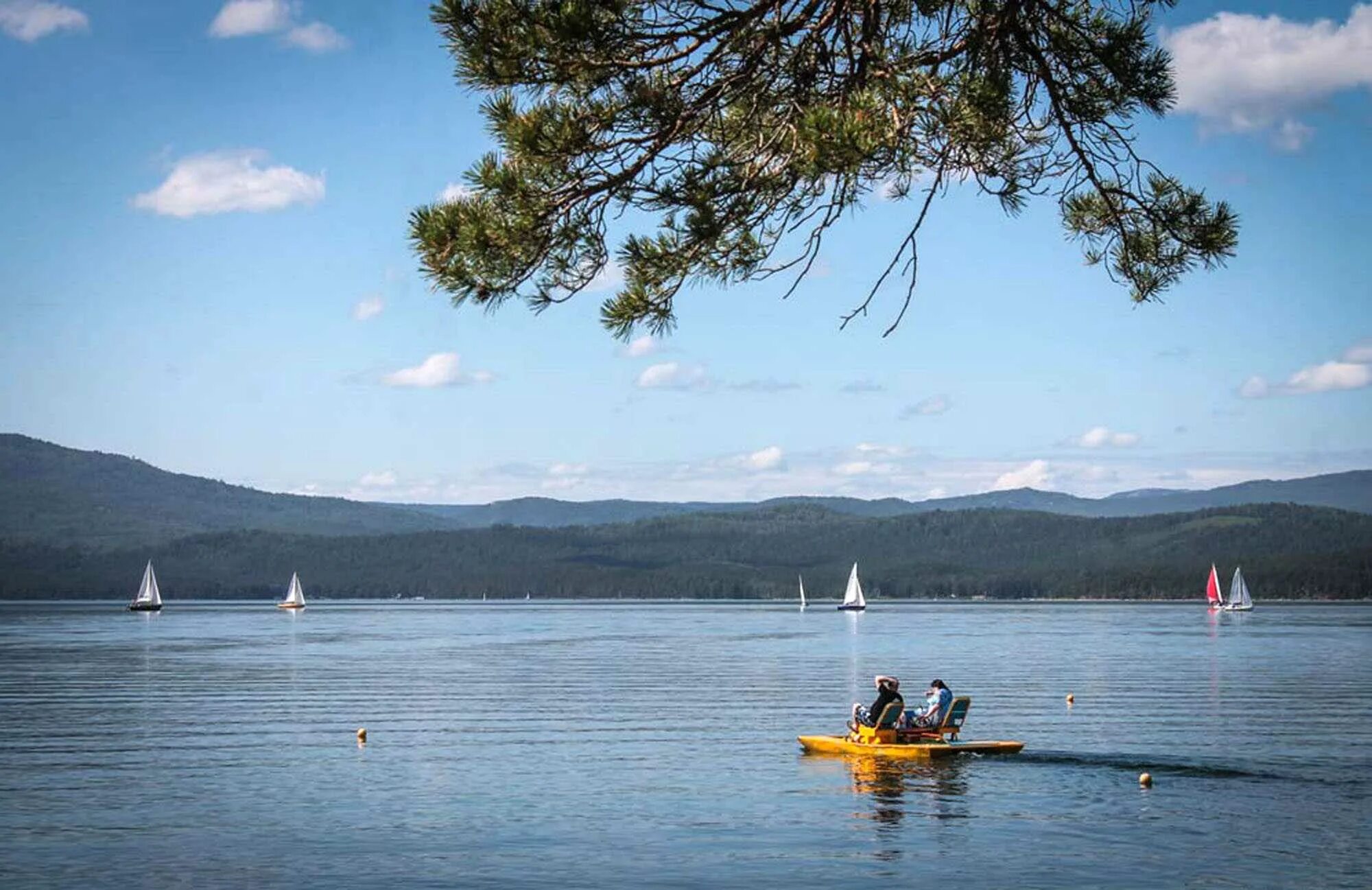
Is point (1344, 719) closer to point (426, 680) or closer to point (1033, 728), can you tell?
point (1033, 728)

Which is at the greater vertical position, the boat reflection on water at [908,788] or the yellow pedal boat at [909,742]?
the yellow pedal boat at [909,742]

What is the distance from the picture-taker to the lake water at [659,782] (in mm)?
28922

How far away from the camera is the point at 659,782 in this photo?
3956 cm

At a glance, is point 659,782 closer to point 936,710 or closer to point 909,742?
point 909,742

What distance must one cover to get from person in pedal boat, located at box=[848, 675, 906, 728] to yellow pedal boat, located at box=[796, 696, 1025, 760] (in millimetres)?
159

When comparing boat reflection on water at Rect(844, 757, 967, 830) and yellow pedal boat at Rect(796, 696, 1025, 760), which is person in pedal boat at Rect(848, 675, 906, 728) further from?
boat reflection on water at Rect(844, 757, 967, 830)

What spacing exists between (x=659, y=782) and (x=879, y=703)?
6.45 meters

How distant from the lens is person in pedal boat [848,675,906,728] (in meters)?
42.0

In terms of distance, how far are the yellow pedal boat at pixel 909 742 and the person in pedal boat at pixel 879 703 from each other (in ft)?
0.52

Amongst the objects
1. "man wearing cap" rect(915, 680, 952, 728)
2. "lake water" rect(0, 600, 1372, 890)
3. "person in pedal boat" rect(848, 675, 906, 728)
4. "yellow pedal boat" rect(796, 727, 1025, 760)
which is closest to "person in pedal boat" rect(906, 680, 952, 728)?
"man wearing cap" rect(915, 680, 952, 728)

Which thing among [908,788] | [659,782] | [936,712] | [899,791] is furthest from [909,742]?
[659,782]

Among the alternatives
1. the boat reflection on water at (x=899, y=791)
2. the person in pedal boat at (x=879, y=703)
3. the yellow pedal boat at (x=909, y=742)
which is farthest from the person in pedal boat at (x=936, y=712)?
the boat reflection on water at (x=899, y=791)

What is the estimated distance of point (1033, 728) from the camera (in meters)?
51.9

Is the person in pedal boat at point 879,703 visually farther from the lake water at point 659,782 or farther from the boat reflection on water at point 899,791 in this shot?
the lake water at point 659,782
